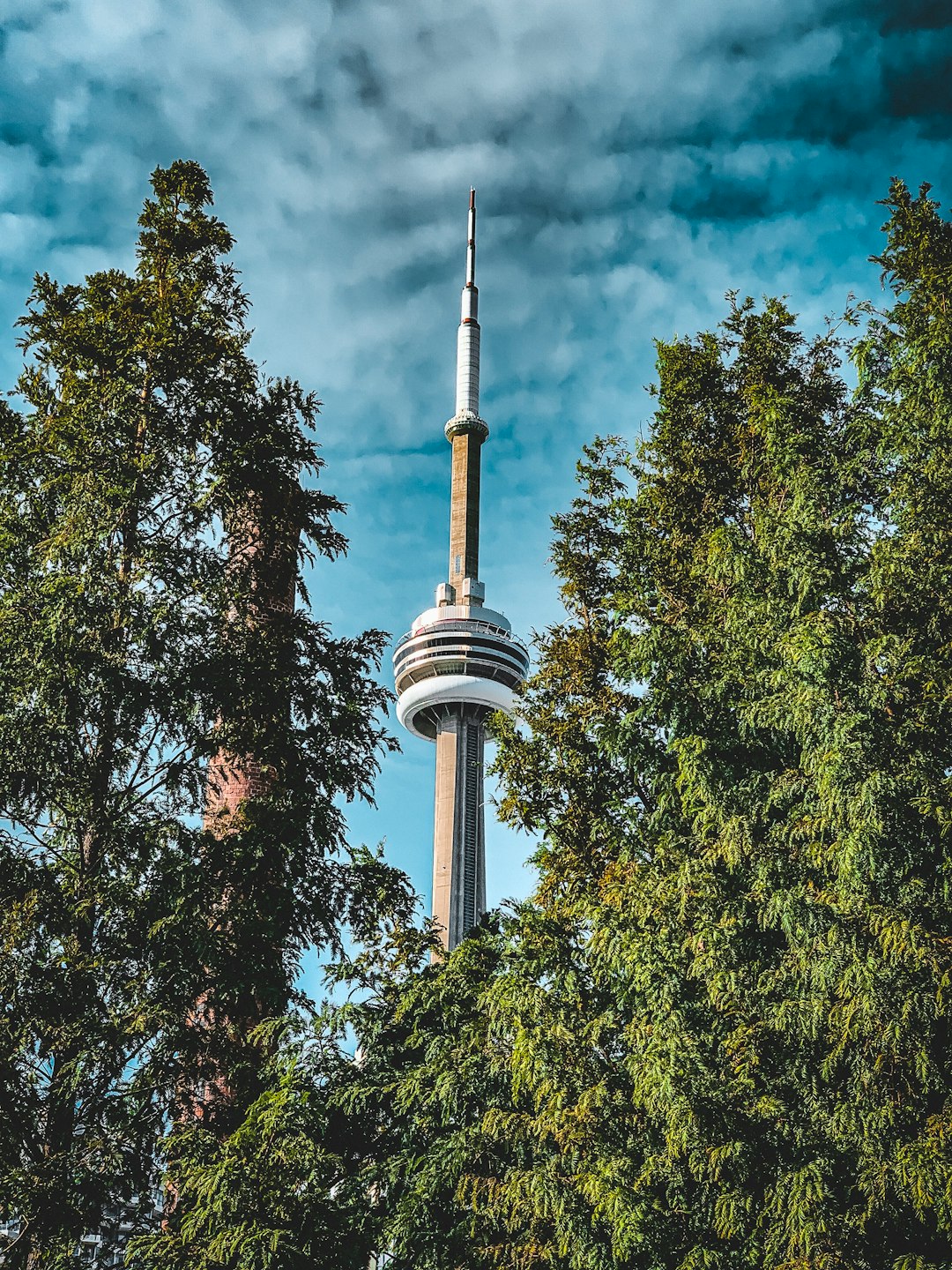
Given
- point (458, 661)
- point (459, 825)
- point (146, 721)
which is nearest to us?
point (146, 721)

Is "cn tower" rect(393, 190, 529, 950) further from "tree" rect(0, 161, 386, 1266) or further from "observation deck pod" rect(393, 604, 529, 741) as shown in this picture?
"tree" rect(0, 161, 386, 1266)

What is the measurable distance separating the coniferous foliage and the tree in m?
1.97

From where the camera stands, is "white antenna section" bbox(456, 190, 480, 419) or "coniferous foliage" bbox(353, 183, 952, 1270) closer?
"coniferous foliage" bbox(353, 183, 952, 1270)

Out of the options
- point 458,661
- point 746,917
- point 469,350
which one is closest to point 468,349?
point 469,350

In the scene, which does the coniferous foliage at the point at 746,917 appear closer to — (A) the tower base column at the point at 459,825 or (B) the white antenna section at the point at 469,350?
(A) the tower base column at the point at 459,825

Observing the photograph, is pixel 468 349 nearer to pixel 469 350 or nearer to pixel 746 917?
pixel 469 350

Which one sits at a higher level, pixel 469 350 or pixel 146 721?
pixel 469 350

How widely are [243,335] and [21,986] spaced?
583 cm

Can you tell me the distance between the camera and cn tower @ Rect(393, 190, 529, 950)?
58.6 meters

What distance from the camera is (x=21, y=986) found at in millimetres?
8273

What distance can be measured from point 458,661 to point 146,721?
49.6 m

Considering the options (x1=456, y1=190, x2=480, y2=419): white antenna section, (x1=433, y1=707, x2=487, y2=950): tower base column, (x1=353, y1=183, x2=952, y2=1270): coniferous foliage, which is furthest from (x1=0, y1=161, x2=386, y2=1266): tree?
(x1=456, y1=190, x2=480, y2=419): white antenna section

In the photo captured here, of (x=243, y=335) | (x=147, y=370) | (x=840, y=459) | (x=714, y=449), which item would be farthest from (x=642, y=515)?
(x=147, y=370)

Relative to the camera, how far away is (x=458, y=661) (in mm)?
59125
